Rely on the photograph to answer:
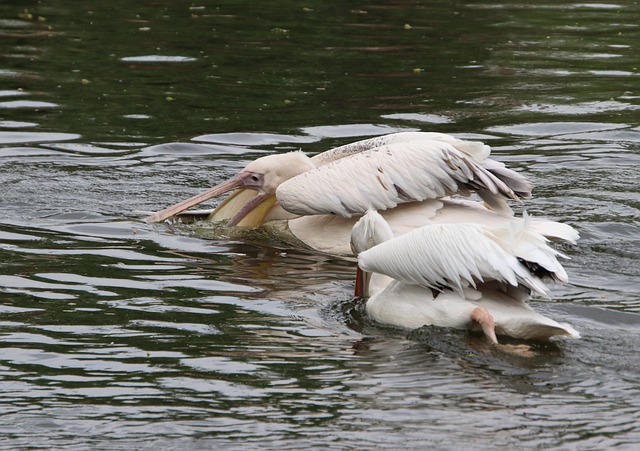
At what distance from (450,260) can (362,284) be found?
763 mm

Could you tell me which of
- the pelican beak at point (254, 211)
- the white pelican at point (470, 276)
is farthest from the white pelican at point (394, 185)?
the white pelican at point (470, 276)

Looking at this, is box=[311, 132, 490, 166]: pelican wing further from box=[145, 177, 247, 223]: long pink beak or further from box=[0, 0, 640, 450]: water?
box=[0, 0, 640, 450]: water

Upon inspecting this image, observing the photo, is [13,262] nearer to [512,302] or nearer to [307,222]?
[307,222]

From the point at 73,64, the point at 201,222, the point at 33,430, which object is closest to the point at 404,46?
the point at 73,64

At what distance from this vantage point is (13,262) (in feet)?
20.6

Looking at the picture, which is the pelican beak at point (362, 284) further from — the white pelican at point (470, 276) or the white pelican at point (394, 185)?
the white pelican at point (394, 185)

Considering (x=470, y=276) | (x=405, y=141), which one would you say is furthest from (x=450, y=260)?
(x=405, y=141)

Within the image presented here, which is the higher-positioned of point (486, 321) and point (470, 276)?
point (470, 276)

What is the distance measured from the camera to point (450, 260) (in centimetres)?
497

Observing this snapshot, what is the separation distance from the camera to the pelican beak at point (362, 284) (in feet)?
18.4

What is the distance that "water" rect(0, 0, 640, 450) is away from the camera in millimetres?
4172

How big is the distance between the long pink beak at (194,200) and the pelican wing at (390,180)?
26.3 inches

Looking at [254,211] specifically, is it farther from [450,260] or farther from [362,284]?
[450,260]

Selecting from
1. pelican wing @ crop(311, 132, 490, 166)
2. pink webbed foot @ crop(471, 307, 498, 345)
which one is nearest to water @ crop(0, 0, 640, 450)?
pink webbed foot @ crop(471, 307, 498, 345)
